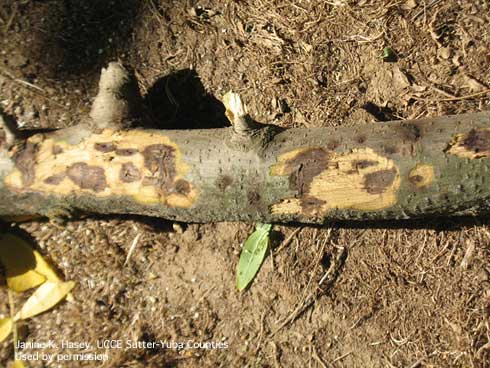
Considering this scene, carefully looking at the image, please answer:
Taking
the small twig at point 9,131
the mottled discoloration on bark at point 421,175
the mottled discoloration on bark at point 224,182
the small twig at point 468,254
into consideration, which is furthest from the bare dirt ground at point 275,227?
the mottled discoloration on bark at point 421,175

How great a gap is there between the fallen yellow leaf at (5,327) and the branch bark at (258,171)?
0.60 meters

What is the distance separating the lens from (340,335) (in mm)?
2139

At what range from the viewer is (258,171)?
164cm

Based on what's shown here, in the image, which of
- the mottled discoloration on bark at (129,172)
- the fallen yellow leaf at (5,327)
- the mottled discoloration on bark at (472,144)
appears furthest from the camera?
the fallen yellow leaf at (5,327)

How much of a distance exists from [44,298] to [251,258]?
3.24 feet

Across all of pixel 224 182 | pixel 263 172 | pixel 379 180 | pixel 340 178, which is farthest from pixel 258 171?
pixel 379 180

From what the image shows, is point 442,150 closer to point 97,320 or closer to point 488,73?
point 488,73

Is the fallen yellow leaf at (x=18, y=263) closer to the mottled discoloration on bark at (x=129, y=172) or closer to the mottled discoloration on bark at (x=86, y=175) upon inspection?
the mottled discoloration on bark at (x=86, y=175)

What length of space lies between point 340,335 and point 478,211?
0.89m

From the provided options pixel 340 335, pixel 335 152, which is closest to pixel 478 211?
pixel 335 152

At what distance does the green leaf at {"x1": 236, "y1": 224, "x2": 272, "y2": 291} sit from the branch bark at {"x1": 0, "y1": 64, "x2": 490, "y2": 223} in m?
0.38

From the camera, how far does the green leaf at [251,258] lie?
7.02ft

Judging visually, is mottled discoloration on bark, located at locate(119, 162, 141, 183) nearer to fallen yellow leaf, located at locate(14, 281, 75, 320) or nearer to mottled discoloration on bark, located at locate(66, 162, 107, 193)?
mottled discoloration on bark, located at locate(66, 162, 107, 193)

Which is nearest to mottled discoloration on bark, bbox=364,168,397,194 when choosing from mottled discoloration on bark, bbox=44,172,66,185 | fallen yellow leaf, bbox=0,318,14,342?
mottled discoloration on bark, bbox=44,172,66,185
